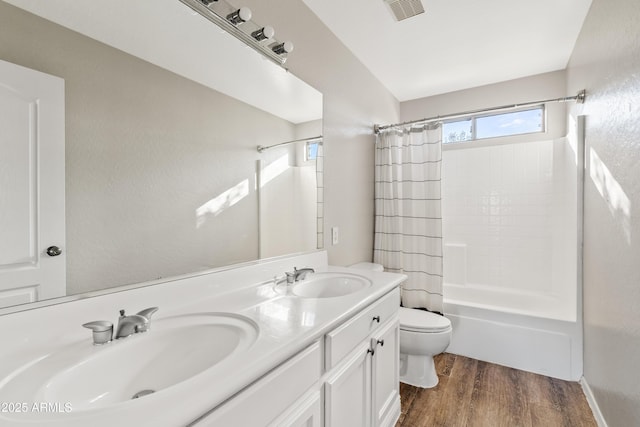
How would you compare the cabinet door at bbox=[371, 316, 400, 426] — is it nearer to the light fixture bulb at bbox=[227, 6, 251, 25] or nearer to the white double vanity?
the white double vanity

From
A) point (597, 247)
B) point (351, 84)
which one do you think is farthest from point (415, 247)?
point (351, 84)

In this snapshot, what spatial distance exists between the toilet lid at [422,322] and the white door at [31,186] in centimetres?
188

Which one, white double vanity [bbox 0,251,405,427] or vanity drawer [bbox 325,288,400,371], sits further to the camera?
vanity drawer [bbox 325,288,400,371]

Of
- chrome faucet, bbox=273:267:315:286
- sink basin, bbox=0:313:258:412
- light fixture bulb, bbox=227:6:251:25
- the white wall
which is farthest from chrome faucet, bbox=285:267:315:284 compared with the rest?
the white wall

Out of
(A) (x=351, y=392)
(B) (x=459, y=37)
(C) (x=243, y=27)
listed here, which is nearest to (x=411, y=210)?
(B) (x=459, y=37)

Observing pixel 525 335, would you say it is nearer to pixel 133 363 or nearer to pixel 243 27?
pixel 133 363

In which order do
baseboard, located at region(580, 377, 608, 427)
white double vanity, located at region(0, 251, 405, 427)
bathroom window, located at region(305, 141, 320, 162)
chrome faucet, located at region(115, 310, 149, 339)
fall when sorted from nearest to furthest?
white double vanity, located at region(0, 251, 405, 427) < chrome faucet, located at region(115, 310, 149, 339) < baseboard, located at region(580, 377, 608, 427) < bathroom window, located at region(305, 141, 320, 162)

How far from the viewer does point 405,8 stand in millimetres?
1789

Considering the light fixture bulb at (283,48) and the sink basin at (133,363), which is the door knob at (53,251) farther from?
the light fixture bulb at (283,48)

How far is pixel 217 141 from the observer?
1.27m

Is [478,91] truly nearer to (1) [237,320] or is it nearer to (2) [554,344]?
(2) [554,344]

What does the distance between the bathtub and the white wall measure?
15 centimetres

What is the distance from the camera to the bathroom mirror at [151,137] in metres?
0.83

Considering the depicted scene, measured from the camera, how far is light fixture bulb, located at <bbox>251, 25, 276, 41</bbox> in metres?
1.35
